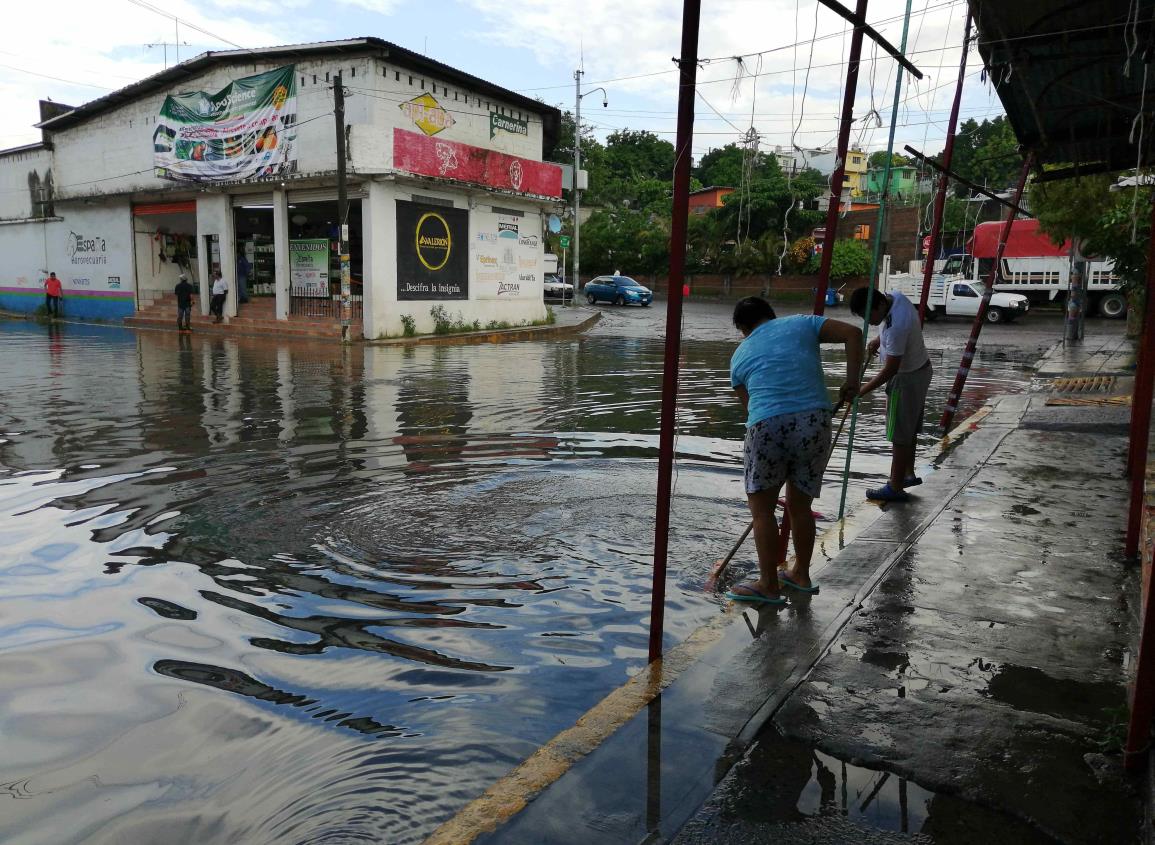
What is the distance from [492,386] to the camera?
48.3 ft

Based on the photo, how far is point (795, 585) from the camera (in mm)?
4723

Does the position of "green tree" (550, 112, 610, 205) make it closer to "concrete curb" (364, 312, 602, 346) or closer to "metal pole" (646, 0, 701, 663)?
"concrete curb" (364, 312, 602, 346)

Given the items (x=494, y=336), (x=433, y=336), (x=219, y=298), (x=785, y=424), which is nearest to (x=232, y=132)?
(x=219, y=298)

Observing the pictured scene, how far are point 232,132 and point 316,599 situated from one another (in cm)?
2688

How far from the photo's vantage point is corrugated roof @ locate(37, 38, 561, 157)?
80.3 ft

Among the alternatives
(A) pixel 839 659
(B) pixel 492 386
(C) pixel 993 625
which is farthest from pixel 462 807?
(B) pixel 492 386

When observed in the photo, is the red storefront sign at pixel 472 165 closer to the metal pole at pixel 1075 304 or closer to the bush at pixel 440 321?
the bush at pixel 440 321

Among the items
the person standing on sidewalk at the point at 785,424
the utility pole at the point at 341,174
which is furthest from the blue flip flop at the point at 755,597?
the utility pole at the point at 341,174

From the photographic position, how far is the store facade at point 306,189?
2534 cm

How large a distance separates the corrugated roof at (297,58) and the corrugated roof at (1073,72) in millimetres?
20177

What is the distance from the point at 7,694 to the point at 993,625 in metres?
4.40

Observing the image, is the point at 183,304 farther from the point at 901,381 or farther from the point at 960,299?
the point at 960,299

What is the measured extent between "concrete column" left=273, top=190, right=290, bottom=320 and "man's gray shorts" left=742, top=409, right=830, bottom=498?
25437 mm

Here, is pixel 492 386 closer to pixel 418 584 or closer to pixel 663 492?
pixel 418 584
